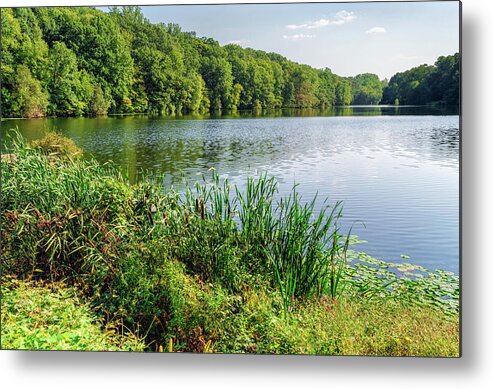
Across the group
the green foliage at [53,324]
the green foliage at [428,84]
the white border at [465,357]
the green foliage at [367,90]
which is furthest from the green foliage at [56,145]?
the green foliage at [428,84]

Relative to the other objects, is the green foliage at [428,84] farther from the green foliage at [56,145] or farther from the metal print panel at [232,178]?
the green foliage at [56,145]

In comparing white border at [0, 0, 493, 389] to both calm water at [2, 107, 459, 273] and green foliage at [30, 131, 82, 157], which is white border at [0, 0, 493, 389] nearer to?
calm water at [2, 107, 459, 273]

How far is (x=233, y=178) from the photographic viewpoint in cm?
405

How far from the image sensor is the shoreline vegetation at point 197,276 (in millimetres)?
3793

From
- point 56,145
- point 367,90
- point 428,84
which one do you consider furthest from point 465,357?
point 56,145

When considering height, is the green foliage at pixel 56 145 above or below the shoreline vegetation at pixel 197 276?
above

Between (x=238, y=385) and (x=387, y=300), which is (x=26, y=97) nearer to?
(x=238, y=385)

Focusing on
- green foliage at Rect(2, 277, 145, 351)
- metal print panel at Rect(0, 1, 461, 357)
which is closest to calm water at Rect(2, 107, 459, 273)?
metal print panel at Rect(0, 1, 461, 357)

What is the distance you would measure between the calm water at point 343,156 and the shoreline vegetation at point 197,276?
10cm

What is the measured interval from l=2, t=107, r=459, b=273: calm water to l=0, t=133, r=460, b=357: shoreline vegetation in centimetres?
10

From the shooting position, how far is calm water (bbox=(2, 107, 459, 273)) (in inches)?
148

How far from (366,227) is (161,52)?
175 cm

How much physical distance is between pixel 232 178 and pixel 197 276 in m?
0.65

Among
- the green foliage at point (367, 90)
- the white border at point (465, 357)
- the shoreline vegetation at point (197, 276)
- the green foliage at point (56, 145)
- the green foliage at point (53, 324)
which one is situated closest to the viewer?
the white border at point (465, 357)
